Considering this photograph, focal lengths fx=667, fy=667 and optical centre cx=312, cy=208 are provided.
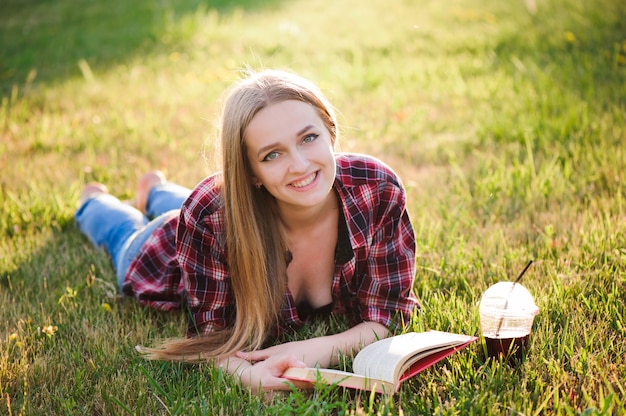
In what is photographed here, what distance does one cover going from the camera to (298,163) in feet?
7.30

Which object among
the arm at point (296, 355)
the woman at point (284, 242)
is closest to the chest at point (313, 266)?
the woman at point (284, 242)

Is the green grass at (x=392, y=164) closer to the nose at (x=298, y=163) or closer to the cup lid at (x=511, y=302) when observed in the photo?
the cup lid at (x=511, y=302)

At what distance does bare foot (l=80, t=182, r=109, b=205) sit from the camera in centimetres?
367

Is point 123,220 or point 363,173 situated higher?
point 363,173

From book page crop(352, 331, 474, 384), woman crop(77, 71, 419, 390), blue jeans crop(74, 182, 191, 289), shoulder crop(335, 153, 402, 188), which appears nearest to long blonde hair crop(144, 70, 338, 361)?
woman crop(77, 71, 419, 390)

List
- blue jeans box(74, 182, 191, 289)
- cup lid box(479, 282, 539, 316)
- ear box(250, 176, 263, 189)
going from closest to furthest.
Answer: cup lid box(479, 282, 539, 316)
ear box(250, 176, 263, 189)
blue jeans box(74, 182, 191, 289)

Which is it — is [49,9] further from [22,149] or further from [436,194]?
[436,194]

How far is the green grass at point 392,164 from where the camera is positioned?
2.11m

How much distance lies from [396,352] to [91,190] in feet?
7.55

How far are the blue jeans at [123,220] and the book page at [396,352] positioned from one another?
1.29 metres

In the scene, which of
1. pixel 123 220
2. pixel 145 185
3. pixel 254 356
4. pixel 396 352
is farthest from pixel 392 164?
pixel 396 352

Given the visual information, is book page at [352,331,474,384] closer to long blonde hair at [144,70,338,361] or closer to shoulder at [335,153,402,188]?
long blonde hair at [144,70,338,361]

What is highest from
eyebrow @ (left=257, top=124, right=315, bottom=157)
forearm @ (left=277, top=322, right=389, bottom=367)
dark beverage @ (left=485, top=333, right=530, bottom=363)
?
eyebrow @ (left=257, top=124, right=315, bottom=157)

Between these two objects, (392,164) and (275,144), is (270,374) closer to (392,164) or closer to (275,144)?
(275,144)
